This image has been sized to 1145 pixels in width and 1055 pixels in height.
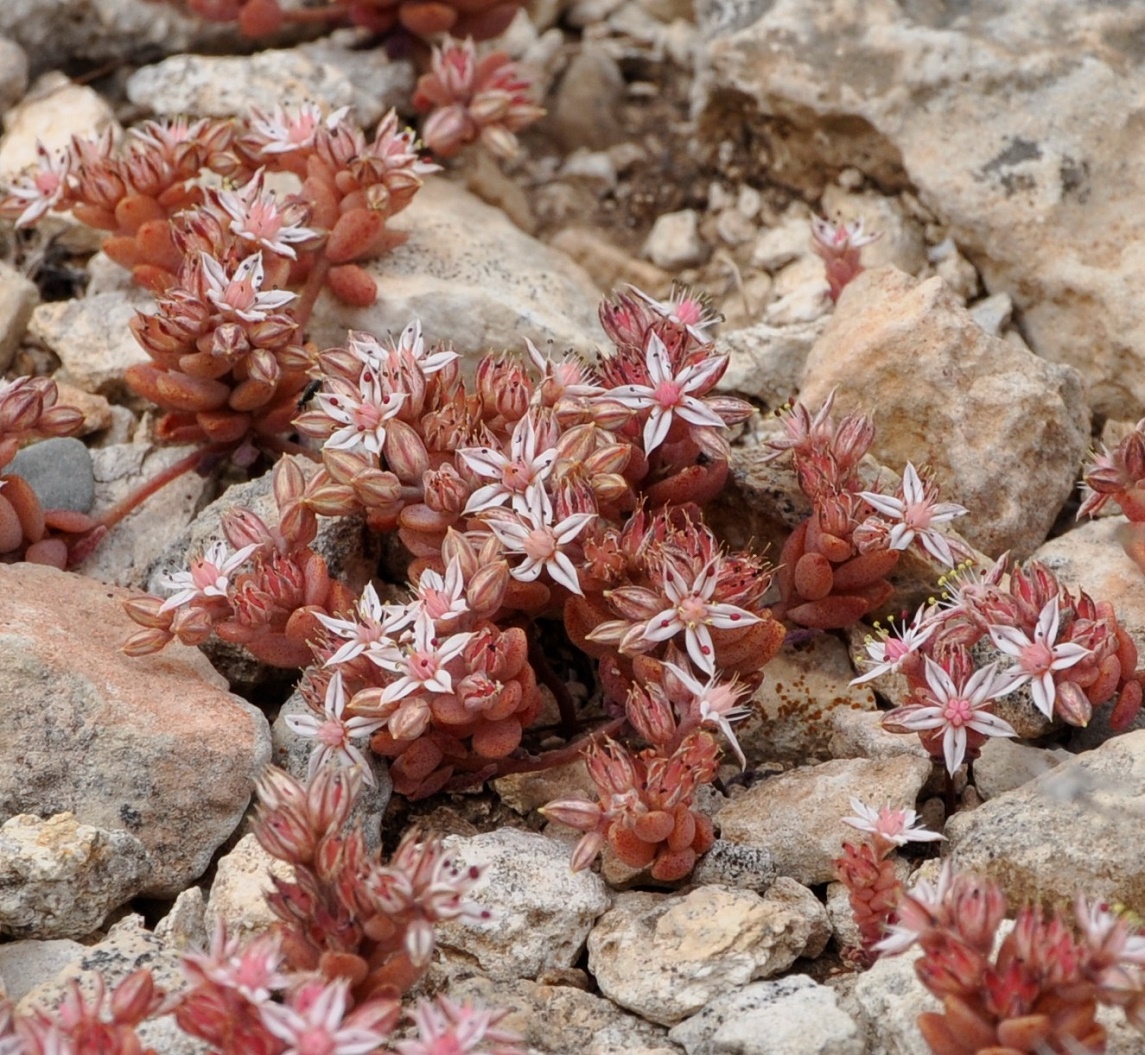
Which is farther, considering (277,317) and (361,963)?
(277,317)

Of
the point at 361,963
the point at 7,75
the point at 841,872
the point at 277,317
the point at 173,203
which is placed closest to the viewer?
the point at 361,963

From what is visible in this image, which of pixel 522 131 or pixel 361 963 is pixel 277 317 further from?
pixel 522 131

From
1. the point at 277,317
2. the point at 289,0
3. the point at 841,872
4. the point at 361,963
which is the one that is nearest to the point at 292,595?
the point at 277,317

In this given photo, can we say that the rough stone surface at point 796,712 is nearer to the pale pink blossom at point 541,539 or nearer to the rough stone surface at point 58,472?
the pale pink blossom at point 541,539

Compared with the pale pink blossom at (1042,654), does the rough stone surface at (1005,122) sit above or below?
above

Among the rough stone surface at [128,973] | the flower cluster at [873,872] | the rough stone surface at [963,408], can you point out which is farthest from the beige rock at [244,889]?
the rough stone surface at [963,408]

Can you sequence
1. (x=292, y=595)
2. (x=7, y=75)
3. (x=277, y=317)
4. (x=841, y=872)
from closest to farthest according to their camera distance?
(x=841, y=872), (x=292, y=595), (x=277, y=317), (x=7, y=75)

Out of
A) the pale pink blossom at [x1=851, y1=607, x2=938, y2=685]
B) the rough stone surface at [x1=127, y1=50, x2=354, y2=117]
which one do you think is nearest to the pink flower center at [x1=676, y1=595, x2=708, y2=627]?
the pale pink blossom at [x1=851, y1=607, x2=938, y2=685]
